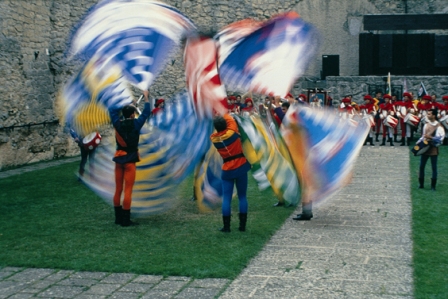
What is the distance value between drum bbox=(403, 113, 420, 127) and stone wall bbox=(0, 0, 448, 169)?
334 centimetres

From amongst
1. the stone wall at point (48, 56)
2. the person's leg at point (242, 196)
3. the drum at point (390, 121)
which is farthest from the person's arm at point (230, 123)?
the drum at point (390, 121)

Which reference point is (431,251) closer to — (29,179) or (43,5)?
(29,179)

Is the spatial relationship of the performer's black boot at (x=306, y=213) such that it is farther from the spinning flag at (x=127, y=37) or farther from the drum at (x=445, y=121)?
the drum at (x=445, y=121)

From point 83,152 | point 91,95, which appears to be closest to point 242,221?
point 91,95

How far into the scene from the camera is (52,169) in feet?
52.1

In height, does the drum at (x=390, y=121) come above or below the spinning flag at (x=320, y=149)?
below

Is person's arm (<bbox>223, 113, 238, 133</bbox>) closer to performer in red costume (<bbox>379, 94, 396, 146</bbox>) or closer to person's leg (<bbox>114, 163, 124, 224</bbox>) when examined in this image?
person's leg (<bbox>114, 163, 124, 224</bbox>)

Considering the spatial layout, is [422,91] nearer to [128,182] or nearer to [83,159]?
[83,159]

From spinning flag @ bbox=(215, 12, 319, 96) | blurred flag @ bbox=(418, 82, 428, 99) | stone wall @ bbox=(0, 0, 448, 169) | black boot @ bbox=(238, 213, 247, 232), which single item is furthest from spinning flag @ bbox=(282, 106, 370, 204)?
blurred flag @ bbox=(418, 82, 428, 99)

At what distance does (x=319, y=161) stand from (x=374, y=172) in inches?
229

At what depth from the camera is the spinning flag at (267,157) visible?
903 cm

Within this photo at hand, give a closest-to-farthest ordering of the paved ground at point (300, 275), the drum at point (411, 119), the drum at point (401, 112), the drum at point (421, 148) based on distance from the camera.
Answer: the paved ground at point (300, 275) → the drum at point (421, 148) → the drum at point (411, 119) → the drum at point (401, 112)

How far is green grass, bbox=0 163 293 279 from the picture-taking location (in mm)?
6905

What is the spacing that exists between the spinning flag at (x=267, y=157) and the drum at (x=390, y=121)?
10.9 m
